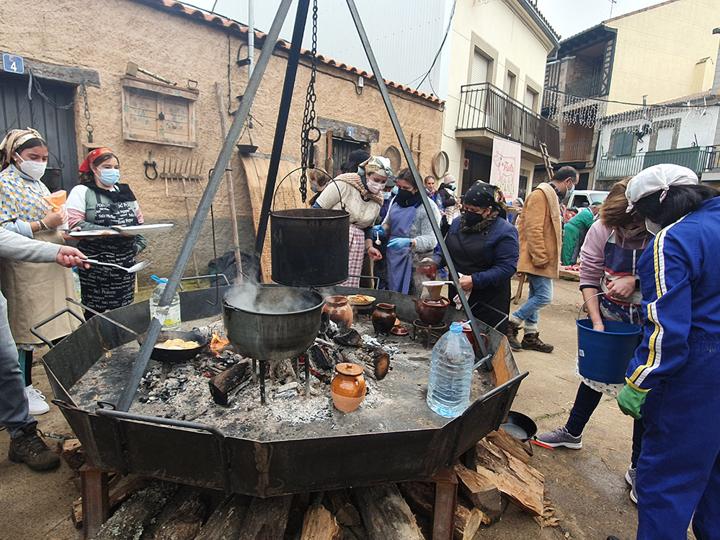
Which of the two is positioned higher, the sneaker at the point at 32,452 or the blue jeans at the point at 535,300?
the blue jeans at the point at 535,300

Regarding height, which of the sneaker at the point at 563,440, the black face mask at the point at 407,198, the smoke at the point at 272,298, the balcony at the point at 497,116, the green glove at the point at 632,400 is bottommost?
the sneaker at the point at 563,440

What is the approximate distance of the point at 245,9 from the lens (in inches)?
554

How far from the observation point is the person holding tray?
321cm

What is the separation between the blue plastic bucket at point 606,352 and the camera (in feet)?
7.90

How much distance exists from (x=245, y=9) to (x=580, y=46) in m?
19.1

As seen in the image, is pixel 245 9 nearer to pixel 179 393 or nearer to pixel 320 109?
pixel 320 109

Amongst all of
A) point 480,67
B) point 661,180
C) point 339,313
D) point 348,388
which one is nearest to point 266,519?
point 348,388

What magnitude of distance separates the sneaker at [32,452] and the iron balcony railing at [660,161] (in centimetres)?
2362

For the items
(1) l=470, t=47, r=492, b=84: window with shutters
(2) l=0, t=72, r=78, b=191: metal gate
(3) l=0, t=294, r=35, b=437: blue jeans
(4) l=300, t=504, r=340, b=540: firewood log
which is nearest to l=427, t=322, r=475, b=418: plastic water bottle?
(4) l=300, t=504, r=340, b=540: firewood log

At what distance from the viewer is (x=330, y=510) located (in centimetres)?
206

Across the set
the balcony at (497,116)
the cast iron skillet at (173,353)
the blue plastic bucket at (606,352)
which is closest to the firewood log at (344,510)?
the cast iron skillet at (173,353)

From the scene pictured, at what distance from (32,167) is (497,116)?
1251 centimetres

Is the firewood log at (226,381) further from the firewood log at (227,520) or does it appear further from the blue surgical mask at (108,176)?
the blue surgical mask at (108,176)

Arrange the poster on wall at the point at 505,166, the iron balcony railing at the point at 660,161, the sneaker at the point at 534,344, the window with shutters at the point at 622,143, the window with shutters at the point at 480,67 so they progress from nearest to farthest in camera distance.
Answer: the sneaker at the point at 534,344 → the poster on wall at the point at 505,166 → the window with shutters at the point at 480,67 → the iron balcony railing at the point at 660,161 → the window with shutters at the point at 622,143
